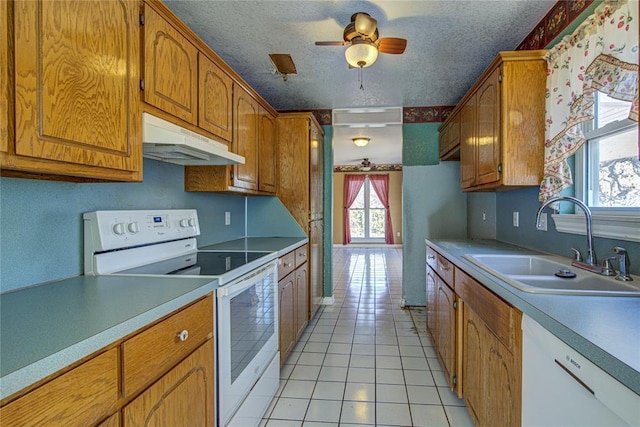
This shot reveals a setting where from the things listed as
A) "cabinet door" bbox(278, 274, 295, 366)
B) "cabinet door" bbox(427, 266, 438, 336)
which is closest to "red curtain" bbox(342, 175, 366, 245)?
"cabinet door" bbox(427, 266, 438, 336)

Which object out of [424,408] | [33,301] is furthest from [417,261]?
[33,301]

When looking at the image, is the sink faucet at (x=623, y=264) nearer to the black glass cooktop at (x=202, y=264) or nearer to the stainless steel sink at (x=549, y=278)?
the stainless steel sink at (x=549, y=278)

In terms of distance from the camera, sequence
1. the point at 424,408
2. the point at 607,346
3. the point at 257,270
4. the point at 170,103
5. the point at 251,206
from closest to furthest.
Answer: the point at 607,346
the point at 170,103
the point at 257,270
the point at 424,408
the point at 251,206

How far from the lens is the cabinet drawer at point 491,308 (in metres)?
1.13

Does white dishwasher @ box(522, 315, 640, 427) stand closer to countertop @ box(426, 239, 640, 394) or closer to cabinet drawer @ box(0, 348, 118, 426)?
countertop @ box(426, 239, 640, 394)

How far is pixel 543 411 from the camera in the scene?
3.03 feet

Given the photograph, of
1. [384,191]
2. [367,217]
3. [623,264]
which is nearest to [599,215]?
[623,264]

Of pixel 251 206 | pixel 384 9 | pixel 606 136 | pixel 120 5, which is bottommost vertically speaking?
pixel 251 206

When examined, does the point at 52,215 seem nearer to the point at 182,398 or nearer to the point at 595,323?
the point at 182,398

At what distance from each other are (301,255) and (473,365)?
1612 millimetres

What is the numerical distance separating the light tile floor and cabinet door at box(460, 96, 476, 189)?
1.48 metres

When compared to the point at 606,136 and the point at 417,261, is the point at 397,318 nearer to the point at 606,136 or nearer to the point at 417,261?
the point at 417,261

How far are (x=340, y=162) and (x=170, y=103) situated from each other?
6.90 m

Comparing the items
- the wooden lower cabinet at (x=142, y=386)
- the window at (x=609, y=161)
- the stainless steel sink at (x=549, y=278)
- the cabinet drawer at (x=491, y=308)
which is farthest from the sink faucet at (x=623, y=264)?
the wooden lower cabinet at (x=142, y=386)
